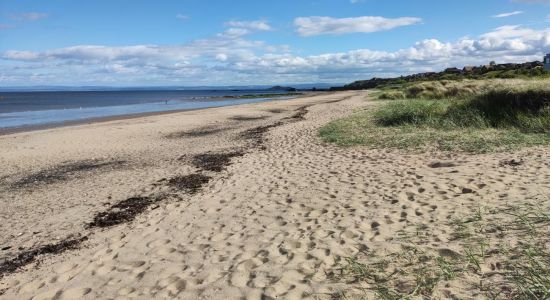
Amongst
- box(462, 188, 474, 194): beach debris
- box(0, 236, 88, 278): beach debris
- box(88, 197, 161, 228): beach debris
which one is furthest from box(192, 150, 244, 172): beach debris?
box(462, 188, 474, 194): beach debris

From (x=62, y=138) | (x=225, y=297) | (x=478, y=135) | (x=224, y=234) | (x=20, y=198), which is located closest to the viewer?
(x=225, y=297)

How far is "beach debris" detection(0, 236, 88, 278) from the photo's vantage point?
570 cm

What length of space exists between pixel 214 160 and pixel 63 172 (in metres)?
4.17

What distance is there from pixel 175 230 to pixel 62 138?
1472cm

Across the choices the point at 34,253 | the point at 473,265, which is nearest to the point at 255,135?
the point at 34,253

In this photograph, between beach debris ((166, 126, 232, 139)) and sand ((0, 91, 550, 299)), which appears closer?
sand ((0, 91, 550, 299))

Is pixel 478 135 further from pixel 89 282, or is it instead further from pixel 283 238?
pixel 89 282

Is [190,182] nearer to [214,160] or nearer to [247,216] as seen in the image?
[214,160]

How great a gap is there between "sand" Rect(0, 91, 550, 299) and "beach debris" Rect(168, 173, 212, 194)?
0.19 metres

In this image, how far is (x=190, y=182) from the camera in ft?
31.6

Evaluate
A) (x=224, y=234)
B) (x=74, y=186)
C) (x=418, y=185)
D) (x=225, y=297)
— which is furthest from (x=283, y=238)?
(x=74, y=186)

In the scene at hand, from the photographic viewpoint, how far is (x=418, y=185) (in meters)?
7.39

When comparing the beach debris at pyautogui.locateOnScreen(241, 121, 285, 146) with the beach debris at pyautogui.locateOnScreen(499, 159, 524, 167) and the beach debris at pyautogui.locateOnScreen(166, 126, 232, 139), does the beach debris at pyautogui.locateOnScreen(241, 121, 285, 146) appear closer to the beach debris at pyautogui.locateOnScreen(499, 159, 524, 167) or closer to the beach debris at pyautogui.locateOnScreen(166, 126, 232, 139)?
the beach debris at pyautogui.locateOnScreen(166, 126, 232, 139)

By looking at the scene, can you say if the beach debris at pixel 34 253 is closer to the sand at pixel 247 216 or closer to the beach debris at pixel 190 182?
the sand at pixel 247 216
